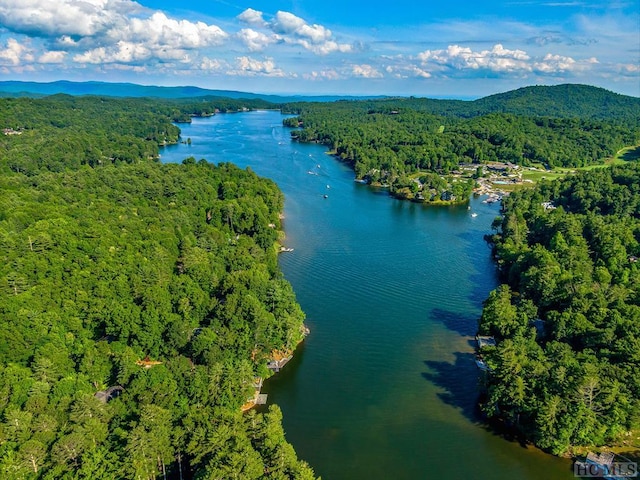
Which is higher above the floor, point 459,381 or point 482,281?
point 482,281

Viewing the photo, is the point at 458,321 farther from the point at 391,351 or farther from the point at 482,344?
the point at 391,351

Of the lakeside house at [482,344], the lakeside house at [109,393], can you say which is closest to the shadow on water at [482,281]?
the lakeside house at [482,344]

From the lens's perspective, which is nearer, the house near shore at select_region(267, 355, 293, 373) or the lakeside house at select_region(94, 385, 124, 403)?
the lakeside house at select_region(94, 385, 124, 403)

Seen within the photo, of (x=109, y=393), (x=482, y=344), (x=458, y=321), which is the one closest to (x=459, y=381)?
(x=482, y=344)

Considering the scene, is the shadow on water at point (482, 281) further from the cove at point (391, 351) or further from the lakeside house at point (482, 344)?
the lakeside house at point (482, 344)

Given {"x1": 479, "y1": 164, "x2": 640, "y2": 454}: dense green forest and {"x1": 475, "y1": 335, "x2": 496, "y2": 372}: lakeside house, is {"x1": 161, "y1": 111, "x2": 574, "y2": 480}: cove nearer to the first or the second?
{"x1": 475, "y1": 335, "x2": 496, "y2": 372}: lakeside house

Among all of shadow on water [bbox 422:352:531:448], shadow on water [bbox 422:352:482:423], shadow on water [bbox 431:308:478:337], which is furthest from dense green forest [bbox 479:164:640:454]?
shadow on water [bbox 431:308:478:337]
